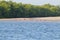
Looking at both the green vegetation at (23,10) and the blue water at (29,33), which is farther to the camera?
the green vegetation at (23,10)

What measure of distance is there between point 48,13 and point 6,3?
27.1 ft

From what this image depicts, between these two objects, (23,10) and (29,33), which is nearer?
(29,33)

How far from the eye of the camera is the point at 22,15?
51.2m

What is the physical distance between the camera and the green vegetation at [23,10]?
164 feet

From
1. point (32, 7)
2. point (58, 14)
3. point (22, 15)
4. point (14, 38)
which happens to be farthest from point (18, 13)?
point (14, 38)

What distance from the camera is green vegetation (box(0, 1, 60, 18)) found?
164ft

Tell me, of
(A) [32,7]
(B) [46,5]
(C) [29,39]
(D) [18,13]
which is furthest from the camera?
(B) [46,5]

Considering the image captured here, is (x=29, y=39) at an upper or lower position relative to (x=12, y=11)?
lower

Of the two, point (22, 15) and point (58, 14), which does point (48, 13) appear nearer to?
point (58, 14)

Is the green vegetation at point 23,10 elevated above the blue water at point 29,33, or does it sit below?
above

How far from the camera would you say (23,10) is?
174 ft

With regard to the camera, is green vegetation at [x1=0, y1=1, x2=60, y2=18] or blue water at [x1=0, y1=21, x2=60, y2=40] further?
green vegetation at [x1=0, y1=1, x2=60, y2=18]

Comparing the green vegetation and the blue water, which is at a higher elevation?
the green vegetation

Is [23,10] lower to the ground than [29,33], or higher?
higher
